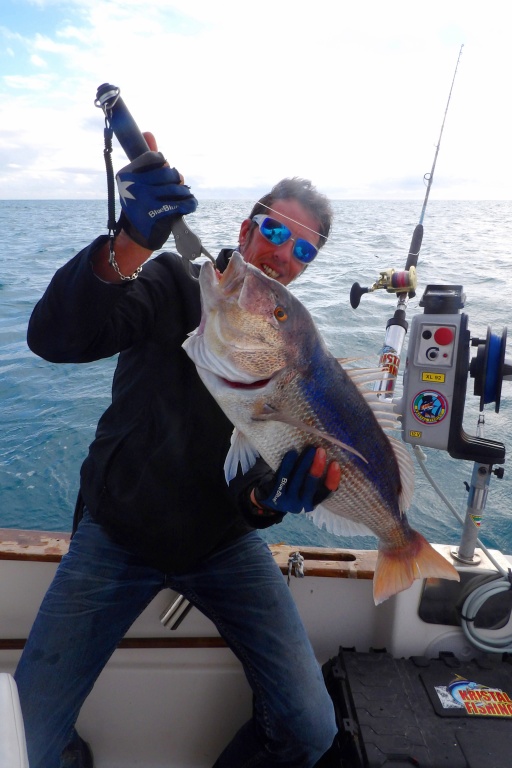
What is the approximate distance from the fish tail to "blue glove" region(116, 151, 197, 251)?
145 centimetres

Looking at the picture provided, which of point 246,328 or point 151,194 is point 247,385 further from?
point 151,194

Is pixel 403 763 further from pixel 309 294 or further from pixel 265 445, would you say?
pixel 309 294

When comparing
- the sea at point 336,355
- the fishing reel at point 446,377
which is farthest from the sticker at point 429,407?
the sea at point 336,355

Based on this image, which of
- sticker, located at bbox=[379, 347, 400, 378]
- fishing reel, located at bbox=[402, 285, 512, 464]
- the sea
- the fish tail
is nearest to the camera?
the fish tail

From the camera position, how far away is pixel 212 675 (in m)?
2.50

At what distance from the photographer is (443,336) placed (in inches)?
90.9

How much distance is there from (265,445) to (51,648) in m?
1.04

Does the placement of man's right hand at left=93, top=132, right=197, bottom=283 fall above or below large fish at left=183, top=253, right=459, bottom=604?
above

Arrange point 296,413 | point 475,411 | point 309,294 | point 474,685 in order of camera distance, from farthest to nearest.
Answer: point 309,294 → point 475,411 → point 474,685 → point 296,413

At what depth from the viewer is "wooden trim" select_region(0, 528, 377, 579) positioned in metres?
2.31

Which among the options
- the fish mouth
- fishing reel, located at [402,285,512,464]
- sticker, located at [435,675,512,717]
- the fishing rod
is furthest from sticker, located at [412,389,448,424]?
sticker, located at [435,675,512,717]

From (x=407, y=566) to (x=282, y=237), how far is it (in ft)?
4.91

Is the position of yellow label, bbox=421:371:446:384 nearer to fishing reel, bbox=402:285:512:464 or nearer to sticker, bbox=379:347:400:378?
fishing reel, bbox=402:285:512:464

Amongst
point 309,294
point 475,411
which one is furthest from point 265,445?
point 309,294
